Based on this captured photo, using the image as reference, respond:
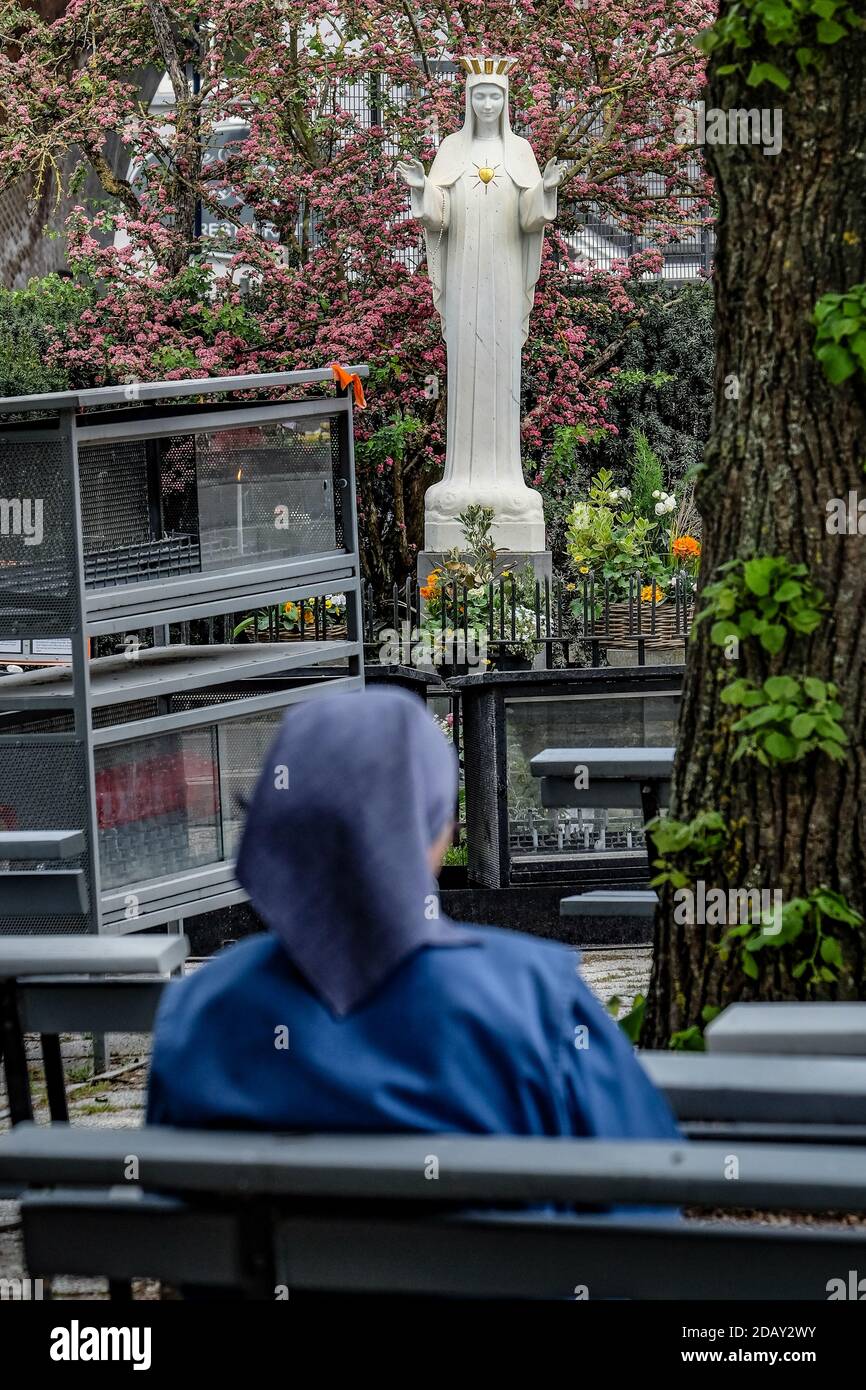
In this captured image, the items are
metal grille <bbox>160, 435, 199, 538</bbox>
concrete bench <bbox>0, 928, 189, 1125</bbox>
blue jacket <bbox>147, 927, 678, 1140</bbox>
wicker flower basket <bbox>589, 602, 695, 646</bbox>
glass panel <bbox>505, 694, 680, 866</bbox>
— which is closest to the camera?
blue jacket <bbox>147, 927, 678, 1140</bbox>

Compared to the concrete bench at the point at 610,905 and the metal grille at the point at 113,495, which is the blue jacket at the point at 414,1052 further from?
the metal grille at the point at 113,495

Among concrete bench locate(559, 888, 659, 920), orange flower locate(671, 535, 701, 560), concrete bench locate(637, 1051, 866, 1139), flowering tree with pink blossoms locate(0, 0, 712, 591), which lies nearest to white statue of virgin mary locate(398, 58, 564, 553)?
orange flower locate(671, 535, 701, 560)

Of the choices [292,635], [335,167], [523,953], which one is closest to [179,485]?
[292,635]

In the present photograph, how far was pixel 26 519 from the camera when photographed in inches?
196

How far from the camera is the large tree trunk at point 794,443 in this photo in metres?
3.02

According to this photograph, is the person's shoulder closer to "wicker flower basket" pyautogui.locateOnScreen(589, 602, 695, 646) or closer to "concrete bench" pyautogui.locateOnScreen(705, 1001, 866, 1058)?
"concrete bench" pyautogui.locateOnScreen(705, 1001, 866, 1058)

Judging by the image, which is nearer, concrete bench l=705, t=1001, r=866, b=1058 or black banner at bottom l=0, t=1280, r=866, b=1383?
black banner at bottom l=0, t=1280, r=866, b=1383

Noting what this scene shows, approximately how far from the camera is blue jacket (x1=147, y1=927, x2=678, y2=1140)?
1807 mm

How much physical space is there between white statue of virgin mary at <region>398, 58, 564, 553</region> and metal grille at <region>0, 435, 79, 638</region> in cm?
776

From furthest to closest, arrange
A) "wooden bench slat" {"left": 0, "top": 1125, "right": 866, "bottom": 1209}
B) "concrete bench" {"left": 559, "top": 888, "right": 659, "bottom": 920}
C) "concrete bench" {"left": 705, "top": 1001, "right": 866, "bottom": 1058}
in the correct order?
"concrete bench" {"left": 559, "top": 888, "right": 659, "bottom": 920}
"concrete bench" {"left": 705, "top": 1001, "right": 866, "bottom": 1058}
"wooden bench slat" {"left": 0, "top": 1125, "right": 866, "bottom": 1209}

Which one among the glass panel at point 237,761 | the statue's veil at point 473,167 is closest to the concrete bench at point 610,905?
the glass panel at point 237,761

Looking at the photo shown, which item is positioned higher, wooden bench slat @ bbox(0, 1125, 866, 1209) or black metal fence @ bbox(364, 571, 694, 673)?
wooden bench slat @ bbox(0, 1125, 866, 1209)

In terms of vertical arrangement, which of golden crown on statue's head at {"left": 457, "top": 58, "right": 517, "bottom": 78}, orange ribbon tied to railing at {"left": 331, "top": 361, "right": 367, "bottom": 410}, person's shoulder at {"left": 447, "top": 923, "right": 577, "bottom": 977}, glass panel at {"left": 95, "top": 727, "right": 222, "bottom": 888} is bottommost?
glass panel at {"left": 95, "top": 727, "right": 222, "bottom": 888}

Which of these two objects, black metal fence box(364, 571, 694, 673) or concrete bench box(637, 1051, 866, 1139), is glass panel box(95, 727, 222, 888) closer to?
black metal fence box(364, 571, 694, 673)
